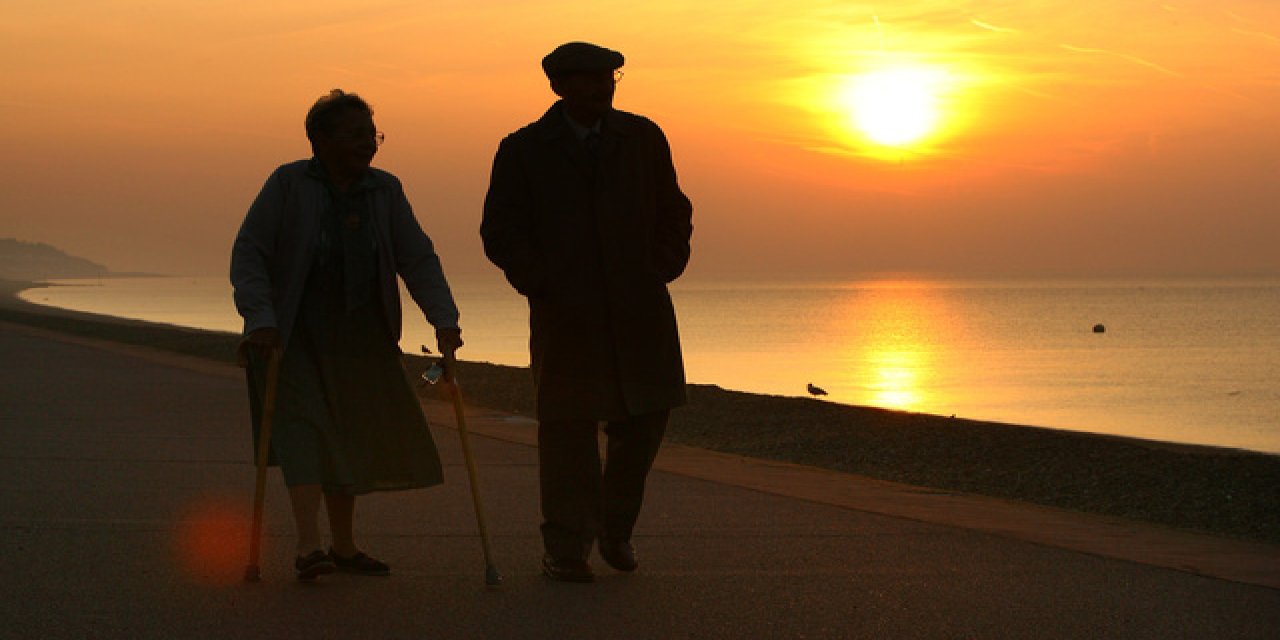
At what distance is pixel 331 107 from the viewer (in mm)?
7145

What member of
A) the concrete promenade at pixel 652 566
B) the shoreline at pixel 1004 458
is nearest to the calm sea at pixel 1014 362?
the shoreline at pixel 1004 458

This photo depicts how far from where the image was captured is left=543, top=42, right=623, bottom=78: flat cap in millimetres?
7219

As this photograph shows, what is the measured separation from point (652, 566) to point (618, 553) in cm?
32

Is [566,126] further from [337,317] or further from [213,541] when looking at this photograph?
[213,541]

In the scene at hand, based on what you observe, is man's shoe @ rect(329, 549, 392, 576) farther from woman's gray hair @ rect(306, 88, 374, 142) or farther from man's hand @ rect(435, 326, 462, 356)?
woman's gray hair @ rect(306, 88, 374, 142)

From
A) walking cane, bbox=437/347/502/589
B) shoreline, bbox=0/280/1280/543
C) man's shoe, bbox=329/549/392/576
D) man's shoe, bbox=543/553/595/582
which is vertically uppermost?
walking cane, bbox=437/347/502/589

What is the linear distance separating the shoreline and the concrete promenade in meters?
1.13

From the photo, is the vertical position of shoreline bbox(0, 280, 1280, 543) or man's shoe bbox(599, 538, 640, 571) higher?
man's shoe bbox(599, 538, 640, 571)

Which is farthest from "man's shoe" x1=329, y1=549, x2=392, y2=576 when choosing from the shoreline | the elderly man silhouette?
the shoreline

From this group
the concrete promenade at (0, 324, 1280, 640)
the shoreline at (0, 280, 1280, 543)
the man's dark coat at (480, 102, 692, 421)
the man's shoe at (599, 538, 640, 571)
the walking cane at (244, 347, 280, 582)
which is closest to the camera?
the concrete promenade at (0, 324, 1280, 640)

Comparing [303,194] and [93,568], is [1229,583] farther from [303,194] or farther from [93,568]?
[93,568]

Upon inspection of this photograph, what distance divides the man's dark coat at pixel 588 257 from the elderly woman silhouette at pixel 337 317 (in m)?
0.37

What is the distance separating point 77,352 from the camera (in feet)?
99.8

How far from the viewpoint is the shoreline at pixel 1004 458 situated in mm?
11508
